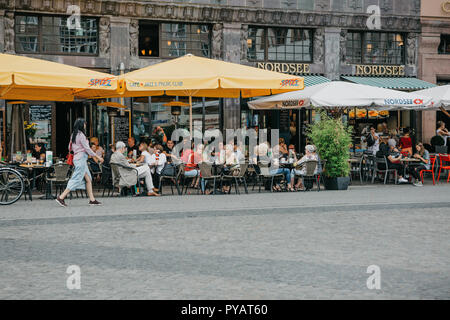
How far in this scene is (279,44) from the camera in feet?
75.7

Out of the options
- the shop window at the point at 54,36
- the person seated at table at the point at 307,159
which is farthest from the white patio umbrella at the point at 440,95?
the shop window at the point at 54,36

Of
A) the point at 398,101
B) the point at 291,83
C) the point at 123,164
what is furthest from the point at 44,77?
the point at 398,101

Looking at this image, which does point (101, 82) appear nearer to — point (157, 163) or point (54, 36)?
point (157, 163)

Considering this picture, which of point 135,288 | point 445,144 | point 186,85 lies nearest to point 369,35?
point 445,144

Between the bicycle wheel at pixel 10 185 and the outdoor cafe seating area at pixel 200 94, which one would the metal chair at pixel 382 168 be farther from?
the bicycle wheel at pixel 10 185

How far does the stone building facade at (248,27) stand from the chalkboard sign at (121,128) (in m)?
1.60

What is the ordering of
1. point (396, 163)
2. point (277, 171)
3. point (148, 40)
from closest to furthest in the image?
point (277, 171) → point (396, 163) → point (148, 40)

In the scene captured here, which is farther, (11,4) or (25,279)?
(11,4)

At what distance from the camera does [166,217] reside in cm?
1120

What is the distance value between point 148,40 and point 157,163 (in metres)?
7.33

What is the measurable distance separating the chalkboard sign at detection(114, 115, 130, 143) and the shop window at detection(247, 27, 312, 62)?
5133 millimetres

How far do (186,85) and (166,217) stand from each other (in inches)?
171

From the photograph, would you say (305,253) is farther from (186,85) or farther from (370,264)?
(186,85)
